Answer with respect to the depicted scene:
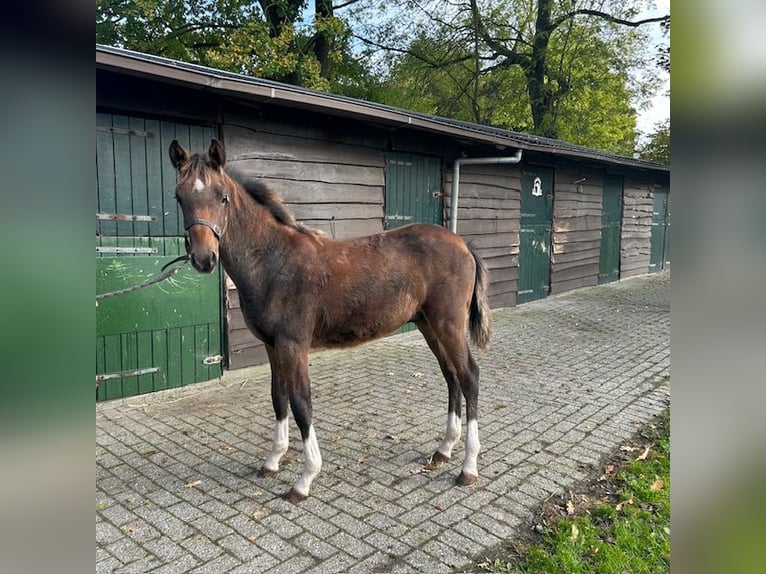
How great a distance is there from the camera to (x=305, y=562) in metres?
2.33

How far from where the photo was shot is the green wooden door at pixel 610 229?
489 inches

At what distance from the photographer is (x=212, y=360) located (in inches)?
200

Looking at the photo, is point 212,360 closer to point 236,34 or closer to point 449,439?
point 449,439

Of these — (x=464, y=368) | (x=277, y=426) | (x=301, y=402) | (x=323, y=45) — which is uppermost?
(x=323, y=45)

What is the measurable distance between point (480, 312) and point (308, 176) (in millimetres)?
3054

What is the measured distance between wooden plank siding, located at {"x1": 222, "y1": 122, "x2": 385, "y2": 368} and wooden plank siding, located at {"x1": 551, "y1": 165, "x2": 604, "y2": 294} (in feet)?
17.9

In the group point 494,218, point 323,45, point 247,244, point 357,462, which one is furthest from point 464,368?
point 323,45

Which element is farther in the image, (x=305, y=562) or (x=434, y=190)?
(x=434, y=190)

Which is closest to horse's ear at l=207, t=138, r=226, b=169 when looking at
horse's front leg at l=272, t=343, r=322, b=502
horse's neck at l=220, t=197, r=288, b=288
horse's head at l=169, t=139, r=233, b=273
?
horse's head at l=169, t=139, r=233, b=273

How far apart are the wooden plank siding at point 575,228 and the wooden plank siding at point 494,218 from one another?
1.64 meters

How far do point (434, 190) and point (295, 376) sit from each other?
5291 mm
